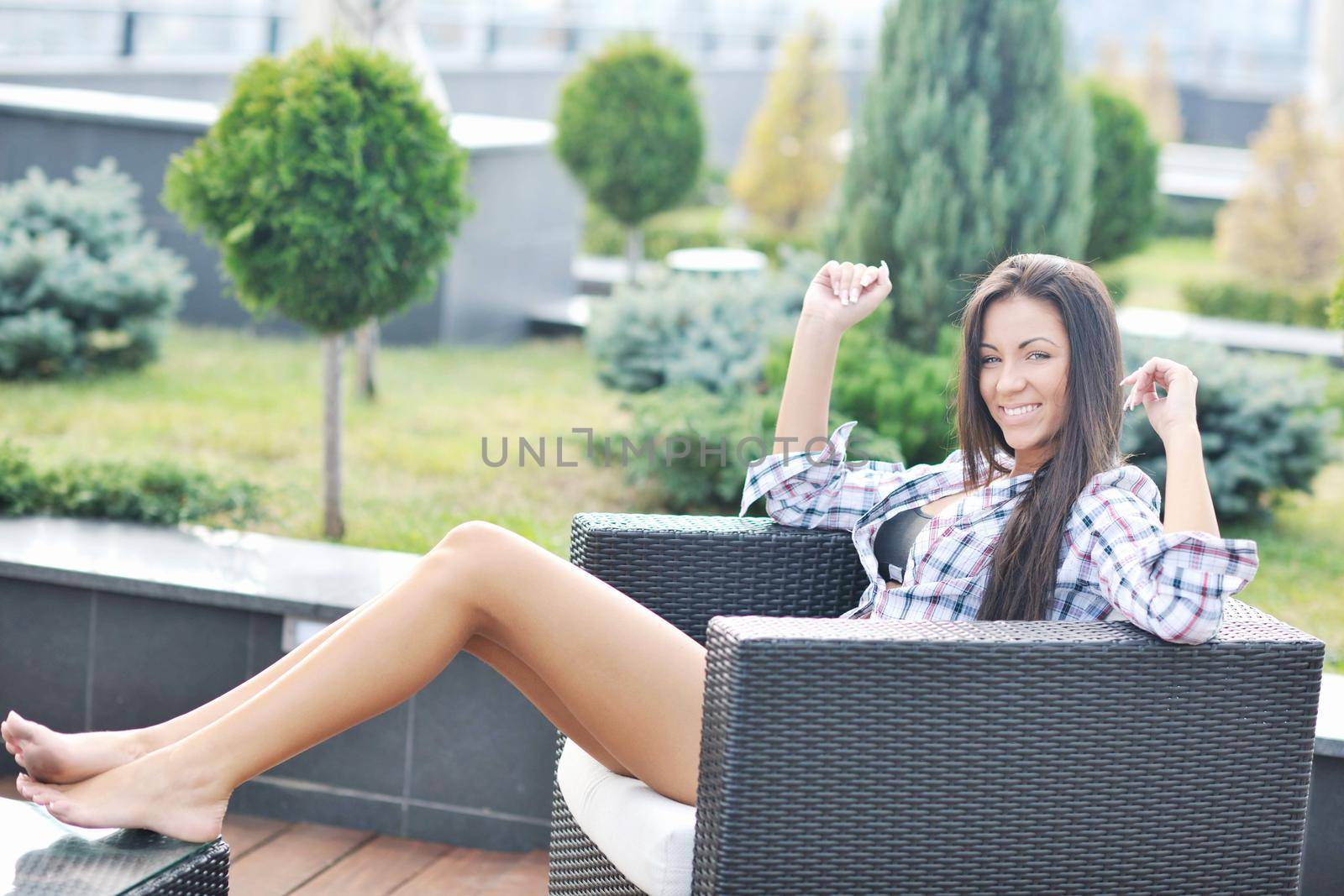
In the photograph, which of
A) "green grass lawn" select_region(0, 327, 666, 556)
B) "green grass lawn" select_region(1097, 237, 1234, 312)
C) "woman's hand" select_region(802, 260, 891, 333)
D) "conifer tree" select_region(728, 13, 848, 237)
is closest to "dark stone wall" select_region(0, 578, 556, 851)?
"green grass lawn" select_region(0, 327, 666, 556)

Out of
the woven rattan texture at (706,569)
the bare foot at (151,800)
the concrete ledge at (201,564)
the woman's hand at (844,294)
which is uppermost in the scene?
the woman's hand at (844,294)

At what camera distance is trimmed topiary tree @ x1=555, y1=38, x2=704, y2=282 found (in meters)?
7.43

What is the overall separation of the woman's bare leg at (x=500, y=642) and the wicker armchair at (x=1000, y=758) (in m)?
0.22

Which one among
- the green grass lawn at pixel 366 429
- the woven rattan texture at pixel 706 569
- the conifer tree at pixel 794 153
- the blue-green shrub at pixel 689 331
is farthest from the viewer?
the conifer tree at pixel 794 153

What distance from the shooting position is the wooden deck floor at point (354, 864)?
2588 millimetres

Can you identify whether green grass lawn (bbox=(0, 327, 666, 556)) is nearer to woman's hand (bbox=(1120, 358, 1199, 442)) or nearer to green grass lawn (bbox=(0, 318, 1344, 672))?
green grass lawn (bbox=(0, 318, 1344, 672))

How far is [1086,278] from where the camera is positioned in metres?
2.05

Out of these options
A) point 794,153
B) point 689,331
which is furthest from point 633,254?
point 794,153

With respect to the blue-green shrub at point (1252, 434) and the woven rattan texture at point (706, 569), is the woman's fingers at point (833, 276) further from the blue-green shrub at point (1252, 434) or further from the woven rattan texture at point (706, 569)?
the blue-green shrub at point (1252, 434)

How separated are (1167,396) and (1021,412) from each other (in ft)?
0.66

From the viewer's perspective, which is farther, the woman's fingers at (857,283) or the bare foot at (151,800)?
the woman's fingers at (857,283)

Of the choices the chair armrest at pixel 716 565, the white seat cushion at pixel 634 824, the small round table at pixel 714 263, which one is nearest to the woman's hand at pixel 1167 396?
the chair armrest at pixel 716 565

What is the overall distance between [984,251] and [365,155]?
182 cm

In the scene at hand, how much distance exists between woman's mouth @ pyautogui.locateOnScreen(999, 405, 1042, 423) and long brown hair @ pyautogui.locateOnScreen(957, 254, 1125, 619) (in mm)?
42
